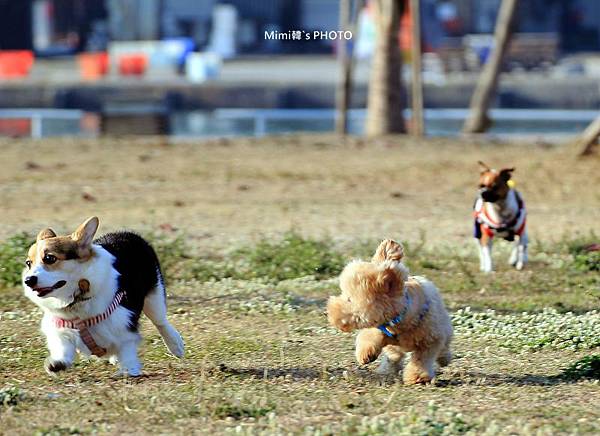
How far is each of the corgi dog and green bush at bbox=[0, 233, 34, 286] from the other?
271 centimetres

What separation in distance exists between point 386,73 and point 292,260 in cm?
1132

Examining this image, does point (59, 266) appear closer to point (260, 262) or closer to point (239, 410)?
point (239, 410)

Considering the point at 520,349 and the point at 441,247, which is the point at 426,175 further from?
the point at 520,349

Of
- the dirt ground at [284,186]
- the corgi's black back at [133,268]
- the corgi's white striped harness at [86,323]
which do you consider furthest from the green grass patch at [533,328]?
the dirt ground at [284,186]

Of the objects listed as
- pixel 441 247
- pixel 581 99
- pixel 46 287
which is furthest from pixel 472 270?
pixel 581 99

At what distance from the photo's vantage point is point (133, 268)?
651cm

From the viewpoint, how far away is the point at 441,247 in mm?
11031

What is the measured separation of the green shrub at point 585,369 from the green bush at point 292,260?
3.29m

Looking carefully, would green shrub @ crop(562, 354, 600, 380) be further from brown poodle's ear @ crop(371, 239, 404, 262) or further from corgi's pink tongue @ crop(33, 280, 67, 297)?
corgi's pink tongue @ crop(33, 280, 67, 297)

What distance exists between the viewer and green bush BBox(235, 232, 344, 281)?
9617mm

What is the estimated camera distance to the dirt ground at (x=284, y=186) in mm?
12312

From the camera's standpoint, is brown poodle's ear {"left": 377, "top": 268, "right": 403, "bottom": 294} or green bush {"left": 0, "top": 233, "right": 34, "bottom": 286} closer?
brown poodle's ear {"left": 377, "top": 268, "right": 403, "bottom": 294}

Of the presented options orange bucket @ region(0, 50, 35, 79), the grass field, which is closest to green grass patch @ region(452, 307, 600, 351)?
the grass field

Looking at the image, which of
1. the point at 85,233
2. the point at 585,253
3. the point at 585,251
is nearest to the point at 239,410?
the point at 85,233
